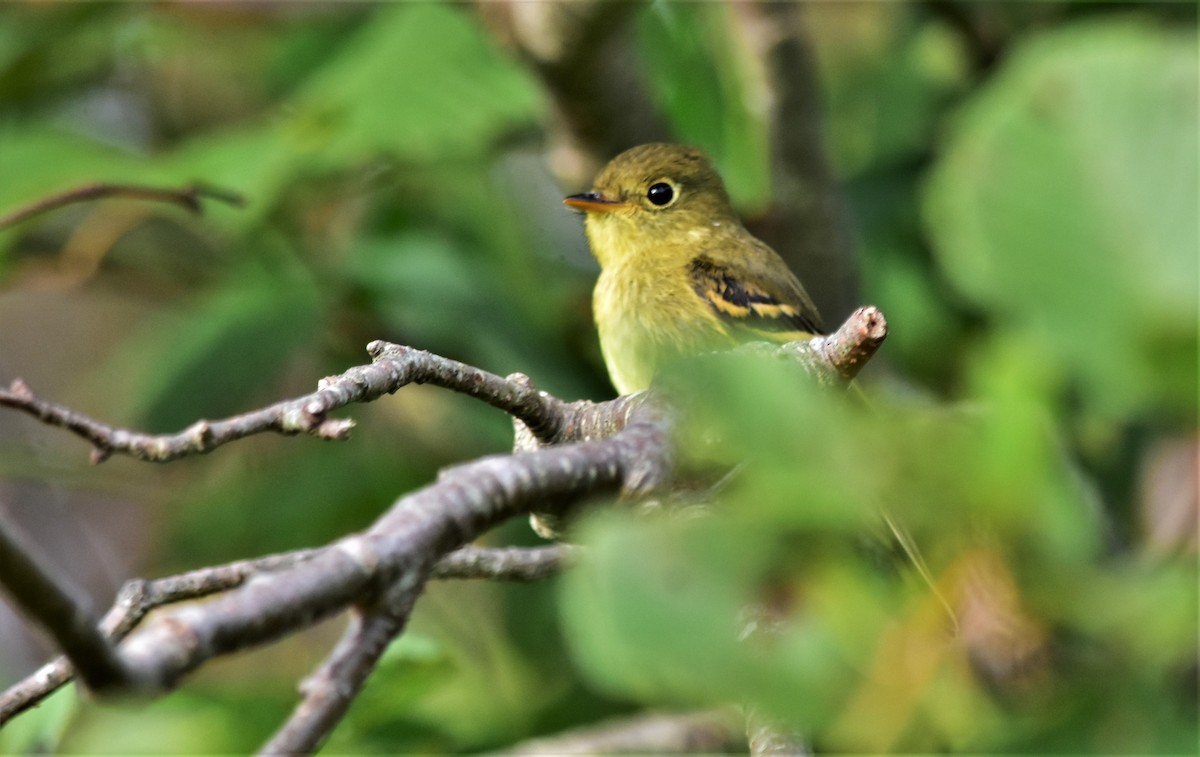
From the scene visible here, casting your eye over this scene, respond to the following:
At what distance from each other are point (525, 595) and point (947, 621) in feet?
8.71

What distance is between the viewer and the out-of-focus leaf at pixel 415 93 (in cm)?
389

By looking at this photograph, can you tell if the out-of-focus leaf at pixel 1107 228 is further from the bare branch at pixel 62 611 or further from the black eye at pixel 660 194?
the black eye at pixel 660 194

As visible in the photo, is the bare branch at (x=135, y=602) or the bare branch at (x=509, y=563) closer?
the bare branch at (x=135, y=602)

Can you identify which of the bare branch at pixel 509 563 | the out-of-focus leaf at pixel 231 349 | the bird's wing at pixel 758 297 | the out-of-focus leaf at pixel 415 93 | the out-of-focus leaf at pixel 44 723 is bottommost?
the bare branch at pixel 509 563

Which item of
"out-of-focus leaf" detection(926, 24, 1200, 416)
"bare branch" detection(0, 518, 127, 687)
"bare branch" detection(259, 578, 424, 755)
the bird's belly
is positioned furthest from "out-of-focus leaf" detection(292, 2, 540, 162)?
"bare branch" detection(0, 518, 127, 687)

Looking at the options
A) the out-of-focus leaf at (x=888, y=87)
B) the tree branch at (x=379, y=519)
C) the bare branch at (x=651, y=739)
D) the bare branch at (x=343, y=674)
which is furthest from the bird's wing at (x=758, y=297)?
the bare branch at (x=343, y=674)

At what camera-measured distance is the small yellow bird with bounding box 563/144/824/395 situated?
3793 mm

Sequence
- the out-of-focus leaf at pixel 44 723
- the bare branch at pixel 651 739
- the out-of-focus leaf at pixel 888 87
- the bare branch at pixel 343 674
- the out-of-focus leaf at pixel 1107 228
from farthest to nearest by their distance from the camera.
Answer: the out-of-focus leaf at pixel 888 87
the bare branch at pixel 651 739
the out-of-focus leaf at pixel 44 723
the out-of-focus leaf at pixel 1107 228
the bare branch at pixel 343 674

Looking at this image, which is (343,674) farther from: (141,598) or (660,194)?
(660,194)

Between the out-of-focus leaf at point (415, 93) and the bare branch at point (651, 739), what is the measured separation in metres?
1.67

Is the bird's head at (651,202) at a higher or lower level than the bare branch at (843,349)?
higher

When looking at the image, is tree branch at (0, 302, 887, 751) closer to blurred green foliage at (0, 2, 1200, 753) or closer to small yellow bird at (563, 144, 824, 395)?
blurred green foliage at (0, 2, 1200, 753)

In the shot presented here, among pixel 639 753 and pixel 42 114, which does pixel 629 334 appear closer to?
pixel 639 753

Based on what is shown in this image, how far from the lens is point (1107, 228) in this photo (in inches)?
70.2
